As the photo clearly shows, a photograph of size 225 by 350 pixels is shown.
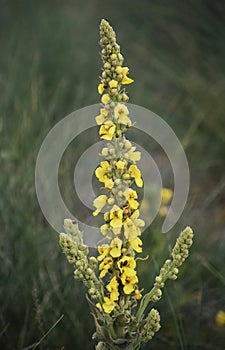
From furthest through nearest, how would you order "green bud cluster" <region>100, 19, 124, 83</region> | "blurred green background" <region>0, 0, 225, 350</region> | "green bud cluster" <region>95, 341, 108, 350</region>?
1. "blurred green background" <region>0, 0, 225, 350</region>
2. "green bud cluster" <region>95, 341, 108, 350</region>
3. "green bud cluster" <region>100, 19, 124, 83</region>

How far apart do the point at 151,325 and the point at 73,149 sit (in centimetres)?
226

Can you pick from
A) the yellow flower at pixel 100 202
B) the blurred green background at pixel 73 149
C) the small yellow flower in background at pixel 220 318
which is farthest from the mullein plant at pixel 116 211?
the small yellow flower in background at pixel 220 318

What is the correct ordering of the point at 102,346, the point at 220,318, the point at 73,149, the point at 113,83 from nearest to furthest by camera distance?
the point at 113,83 → the point at 102,346 → the point at 220,318 → the point at 73,149

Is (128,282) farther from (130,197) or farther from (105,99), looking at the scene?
(105,99)

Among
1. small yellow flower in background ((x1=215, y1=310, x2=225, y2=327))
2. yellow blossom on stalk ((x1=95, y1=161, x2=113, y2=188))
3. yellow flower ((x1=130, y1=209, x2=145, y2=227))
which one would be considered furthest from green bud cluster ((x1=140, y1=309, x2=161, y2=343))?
small yellow flower in background ((x1=215, y1=310, x2=225, y2=327))

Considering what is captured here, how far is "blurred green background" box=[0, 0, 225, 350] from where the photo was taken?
2.32m

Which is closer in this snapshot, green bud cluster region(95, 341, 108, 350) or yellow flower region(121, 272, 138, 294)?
yellow flower region(121, 272, 138, 294)

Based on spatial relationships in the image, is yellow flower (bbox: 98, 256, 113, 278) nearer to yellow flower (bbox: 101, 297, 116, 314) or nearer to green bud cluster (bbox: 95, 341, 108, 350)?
yellow flower (bbox: 101, 297, 116, 314)

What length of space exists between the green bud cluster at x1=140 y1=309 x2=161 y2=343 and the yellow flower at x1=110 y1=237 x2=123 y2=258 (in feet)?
0.63

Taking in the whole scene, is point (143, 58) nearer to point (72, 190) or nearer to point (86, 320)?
point (72, 190)

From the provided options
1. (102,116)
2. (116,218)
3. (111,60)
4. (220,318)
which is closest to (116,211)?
(116,218)

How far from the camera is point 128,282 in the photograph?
1.50 meters

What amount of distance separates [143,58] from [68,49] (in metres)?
0.76

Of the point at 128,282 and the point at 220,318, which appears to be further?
the point at 220,318
